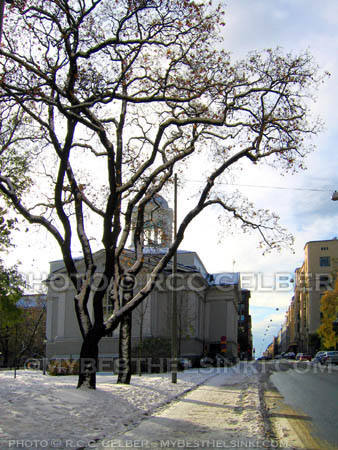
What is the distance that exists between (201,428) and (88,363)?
5.68 m

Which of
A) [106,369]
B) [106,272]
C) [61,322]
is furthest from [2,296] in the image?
[61,322]

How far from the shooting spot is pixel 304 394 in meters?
15.6

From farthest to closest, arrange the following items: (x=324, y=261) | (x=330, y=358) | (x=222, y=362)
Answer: (x=324, y=261), (x=222, y=362), (x=330, y=358)

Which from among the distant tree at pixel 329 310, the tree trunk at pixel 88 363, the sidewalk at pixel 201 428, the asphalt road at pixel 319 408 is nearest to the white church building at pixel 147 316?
the distant tree at pixel 329 310

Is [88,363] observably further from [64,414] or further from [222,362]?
[222,362]

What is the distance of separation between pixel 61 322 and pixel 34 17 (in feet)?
120

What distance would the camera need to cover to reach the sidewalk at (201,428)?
7730 millimetres

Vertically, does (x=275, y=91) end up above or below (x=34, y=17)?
below

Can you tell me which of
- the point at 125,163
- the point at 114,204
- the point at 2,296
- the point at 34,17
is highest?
the point at 34,17

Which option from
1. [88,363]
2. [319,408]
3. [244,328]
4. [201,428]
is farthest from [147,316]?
[244,328]

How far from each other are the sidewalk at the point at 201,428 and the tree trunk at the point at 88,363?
7.63ft

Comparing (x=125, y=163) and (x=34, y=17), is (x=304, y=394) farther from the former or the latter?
(x=34, y=17)

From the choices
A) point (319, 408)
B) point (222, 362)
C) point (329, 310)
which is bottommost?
point (222, 362)

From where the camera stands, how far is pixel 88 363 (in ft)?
46.4
